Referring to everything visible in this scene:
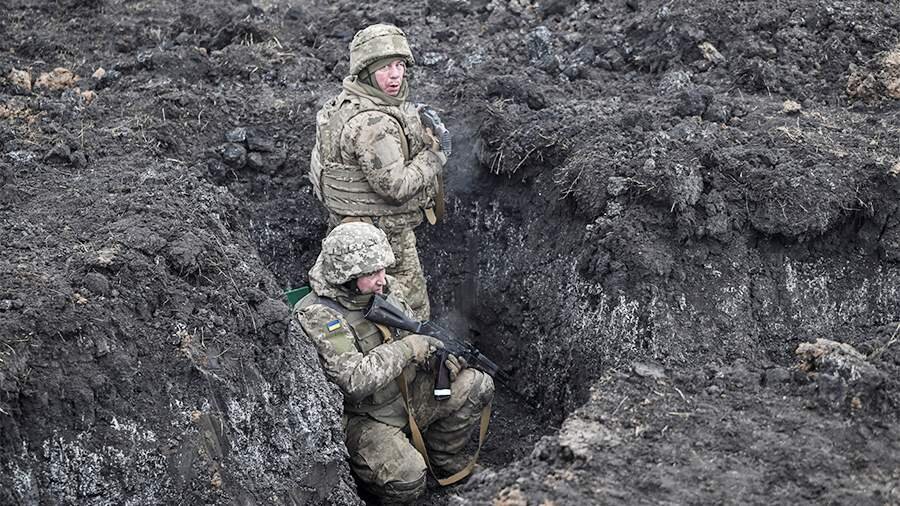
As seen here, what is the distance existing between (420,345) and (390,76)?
6.30ft

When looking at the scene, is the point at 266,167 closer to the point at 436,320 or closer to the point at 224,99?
the point at 224,99

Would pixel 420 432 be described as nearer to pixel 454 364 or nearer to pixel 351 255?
pixel 454 364

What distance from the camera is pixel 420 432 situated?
6.79 meters

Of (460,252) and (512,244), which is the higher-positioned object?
(512,244)

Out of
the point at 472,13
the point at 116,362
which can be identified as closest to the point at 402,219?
the point at 116,362

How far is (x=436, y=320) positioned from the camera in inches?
327

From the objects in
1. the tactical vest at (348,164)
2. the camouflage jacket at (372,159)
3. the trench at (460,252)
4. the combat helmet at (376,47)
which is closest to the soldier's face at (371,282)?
the camouflage jacket at (372,159)

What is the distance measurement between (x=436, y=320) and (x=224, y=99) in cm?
273

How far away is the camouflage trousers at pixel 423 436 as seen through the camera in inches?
252

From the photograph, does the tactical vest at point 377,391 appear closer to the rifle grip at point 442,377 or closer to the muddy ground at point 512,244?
the rifle grip at point 442,377

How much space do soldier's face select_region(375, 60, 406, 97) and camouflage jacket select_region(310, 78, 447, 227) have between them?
9 centimetres

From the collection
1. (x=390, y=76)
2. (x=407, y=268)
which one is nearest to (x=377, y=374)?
(x=407, y=268)

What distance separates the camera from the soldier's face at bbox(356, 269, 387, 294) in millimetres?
6148

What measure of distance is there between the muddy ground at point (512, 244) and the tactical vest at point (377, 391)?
0.43 m
